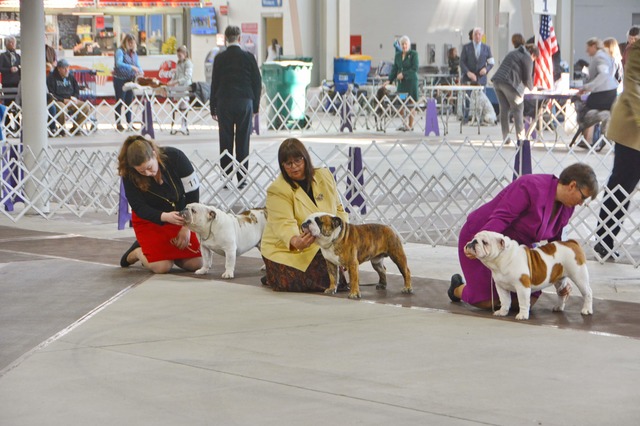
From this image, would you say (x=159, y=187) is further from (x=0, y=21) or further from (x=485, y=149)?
(x=0, y=21)

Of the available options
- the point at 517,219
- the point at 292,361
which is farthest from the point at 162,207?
the point at 292,361

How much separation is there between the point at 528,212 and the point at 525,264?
1.04 ft

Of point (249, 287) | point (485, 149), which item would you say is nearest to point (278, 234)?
point (249, 287)

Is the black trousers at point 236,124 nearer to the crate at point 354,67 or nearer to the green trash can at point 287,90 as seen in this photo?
the green trash can at point 287,90

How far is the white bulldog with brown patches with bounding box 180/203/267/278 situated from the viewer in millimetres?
5855

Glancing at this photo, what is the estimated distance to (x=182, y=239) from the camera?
241 inches

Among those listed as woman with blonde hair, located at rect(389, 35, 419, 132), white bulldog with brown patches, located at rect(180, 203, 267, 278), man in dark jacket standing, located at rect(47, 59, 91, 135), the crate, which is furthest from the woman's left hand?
the crate

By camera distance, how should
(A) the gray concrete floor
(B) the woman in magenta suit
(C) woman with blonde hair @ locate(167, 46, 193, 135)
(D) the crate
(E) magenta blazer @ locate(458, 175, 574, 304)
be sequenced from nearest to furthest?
(A) the gray concrete floor < (B) the woman in magenta suit < (E) magenta blazer @ locate(458, 175, 574, 304) < (C) woman with blonde hair @ locate(167, 46, 193, 135) < (D) the crate

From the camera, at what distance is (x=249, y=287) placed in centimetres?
577

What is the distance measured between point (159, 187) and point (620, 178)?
276 cm

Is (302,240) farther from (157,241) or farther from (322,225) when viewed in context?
(157,241)

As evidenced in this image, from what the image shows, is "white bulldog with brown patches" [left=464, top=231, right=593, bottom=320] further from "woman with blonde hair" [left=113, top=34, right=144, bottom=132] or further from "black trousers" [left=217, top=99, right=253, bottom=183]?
"woman with blonde hair" [left=113, top=34, right=144, bottom=132]

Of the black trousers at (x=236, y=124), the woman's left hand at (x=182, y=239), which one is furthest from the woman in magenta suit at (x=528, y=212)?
the black trousers at (x=236, y=124)

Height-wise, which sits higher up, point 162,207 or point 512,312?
point 162,207
